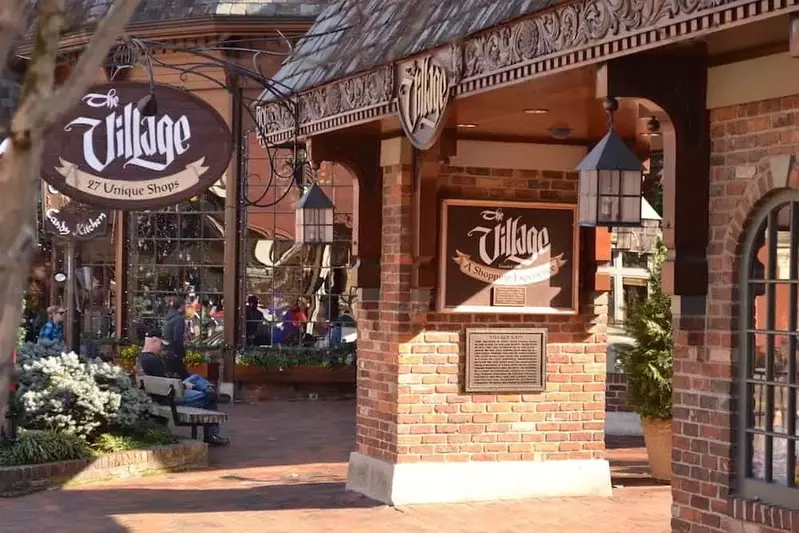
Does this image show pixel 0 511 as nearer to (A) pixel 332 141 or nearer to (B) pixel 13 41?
(A) pixel 332 141

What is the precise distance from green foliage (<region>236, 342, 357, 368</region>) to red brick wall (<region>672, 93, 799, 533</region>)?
43.0 feet

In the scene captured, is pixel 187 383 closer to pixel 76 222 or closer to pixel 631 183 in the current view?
pixel 76 222

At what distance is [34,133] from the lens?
3.40 meters

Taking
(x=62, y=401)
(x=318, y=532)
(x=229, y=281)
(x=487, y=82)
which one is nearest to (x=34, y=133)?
(x=487, y=82)

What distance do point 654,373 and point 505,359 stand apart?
166cm

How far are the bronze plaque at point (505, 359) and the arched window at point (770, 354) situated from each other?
362 centimetres

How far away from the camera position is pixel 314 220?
11.2 meters

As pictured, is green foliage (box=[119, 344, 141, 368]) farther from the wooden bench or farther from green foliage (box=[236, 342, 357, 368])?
the wooden bench

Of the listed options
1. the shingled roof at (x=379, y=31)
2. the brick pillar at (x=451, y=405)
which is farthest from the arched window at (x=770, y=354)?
the brick pillar at (x=451, y=405)

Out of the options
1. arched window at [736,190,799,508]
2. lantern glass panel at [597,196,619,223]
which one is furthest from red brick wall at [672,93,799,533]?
lantern glass panel at [597,196,619,223]

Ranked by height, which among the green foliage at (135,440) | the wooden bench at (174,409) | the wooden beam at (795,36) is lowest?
the green foliage at (135,440)

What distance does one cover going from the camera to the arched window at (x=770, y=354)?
23.3 ft

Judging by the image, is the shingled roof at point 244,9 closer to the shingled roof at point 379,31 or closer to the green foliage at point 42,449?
the shingled roof at point 379,31

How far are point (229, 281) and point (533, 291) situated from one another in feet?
35.0
